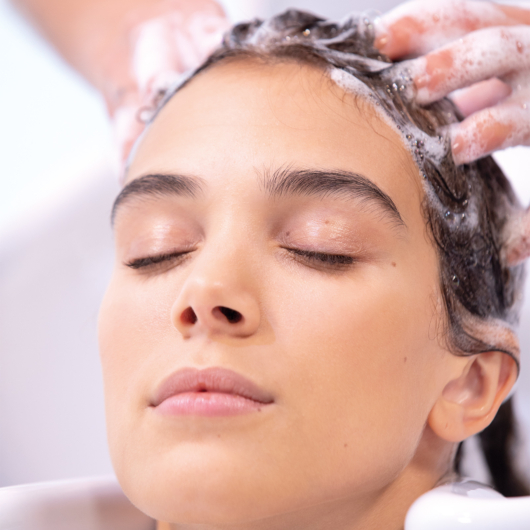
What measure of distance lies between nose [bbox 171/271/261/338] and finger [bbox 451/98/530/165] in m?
0.48

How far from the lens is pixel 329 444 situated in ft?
2.58

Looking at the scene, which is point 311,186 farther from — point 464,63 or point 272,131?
point 464,63

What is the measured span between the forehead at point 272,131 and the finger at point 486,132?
0.38ft

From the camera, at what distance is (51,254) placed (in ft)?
6.24

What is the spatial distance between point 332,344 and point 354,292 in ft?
0.28

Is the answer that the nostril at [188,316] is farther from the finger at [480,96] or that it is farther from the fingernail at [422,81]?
the finger at [480,96]

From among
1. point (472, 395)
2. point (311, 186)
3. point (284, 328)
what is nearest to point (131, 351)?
point (284, 328)

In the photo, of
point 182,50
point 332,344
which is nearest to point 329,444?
point 332,344

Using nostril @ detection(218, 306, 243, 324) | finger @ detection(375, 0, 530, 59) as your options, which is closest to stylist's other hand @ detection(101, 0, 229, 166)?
finger @ detection(375, 0, 530, 59)

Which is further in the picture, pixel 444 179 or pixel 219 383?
pixel 444 179

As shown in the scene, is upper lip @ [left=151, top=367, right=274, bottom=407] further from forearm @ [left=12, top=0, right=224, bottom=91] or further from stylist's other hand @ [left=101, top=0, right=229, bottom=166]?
forearm @ [left=12, top=0, right=224, bottom=91]

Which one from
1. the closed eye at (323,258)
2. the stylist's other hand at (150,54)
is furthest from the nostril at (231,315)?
the stylist's other hand at (150,54)

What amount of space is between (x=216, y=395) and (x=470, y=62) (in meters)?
0.72

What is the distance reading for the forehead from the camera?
887mm
